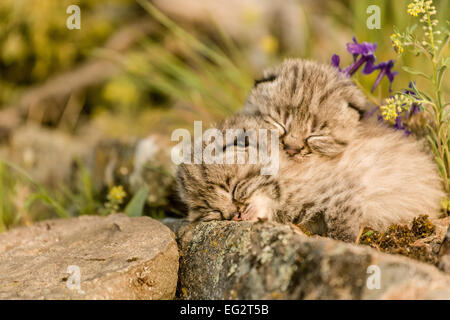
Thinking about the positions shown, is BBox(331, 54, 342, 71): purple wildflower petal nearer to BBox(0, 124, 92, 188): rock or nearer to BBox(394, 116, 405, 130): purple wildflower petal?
BBox(394, 116, 405, 130): purple wildflower petal

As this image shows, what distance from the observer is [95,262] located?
264 centimetres

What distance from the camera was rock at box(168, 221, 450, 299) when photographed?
2.01 m

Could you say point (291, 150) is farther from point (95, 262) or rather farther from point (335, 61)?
point (95, 262)

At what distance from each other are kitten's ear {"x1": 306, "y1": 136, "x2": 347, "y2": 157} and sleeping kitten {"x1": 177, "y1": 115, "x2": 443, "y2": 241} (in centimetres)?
3

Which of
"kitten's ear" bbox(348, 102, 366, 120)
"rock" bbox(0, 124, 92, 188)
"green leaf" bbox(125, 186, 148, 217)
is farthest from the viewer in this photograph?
"rock" bbox(0, 124, 92, 188)

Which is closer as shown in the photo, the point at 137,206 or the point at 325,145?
the point at 325,145

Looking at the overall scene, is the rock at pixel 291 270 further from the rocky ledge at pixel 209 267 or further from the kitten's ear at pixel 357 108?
the kitten's ear at pixel 357 108

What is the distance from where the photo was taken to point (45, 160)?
647 cm

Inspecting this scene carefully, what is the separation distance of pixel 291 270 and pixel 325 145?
1137mm

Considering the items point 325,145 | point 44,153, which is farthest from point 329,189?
point 44,153

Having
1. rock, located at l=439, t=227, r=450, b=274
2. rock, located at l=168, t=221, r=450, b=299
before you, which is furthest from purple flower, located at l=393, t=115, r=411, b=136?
rock, located at l=168, t=221, r=450, b=299
